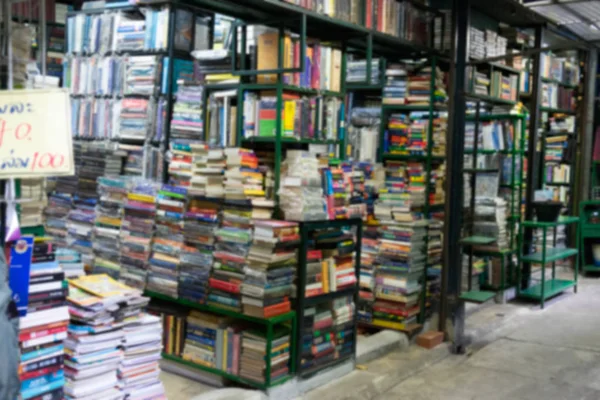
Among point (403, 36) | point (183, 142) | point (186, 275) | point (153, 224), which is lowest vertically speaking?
point (186, 275)

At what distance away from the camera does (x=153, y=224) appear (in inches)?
193

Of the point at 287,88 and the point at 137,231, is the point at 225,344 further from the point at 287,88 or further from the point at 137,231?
the point at 287,88

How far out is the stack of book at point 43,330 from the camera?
2.51m

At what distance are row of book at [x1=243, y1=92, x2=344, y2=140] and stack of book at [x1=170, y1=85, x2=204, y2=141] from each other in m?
0.51

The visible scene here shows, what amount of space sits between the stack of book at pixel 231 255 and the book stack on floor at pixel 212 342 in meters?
0.20

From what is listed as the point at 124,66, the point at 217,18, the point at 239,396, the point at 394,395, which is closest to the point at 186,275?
the point at 239,396

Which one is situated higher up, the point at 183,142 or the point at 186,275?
the point at 183,142

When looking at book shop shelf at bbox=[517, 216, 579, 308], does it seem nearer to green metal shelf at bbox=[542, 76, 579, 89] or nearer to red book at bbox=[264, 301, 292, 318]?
green metal shelf at bbox=[542, 76, 579, 89]

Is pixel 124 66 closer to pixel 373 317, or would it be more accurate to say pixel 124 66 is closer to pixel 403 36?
pixel 403 36

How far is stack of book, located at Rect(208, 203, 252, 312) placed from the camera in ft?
14.4

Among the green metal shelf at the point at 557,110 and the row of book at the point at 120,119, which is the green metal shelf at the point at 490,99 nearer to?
the green metal shelf at the point at 557,110

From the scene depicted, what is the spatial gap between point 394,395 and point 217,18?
11.8 ft

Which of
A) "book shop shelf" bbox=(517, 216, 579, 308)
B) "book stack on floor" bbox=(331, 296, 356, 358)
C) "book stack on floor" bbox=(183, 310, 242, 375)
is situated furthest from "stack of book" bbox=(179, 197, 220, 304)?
"book shop shelf" bbox=(517, 216, 579, 308)

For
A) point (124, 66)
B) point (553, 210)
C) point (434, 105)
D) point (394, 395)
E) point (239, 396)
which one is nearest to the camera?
point (239, 396)
